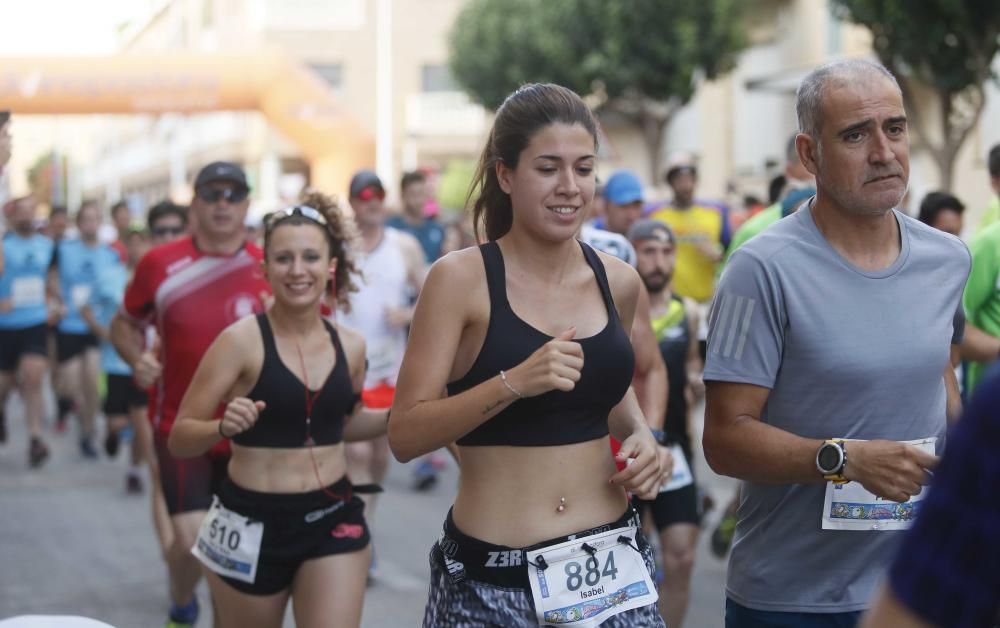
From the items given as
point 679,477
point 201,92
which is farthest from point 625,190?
point 201,92

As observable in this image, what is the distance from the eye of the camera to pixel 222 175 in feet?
20.4

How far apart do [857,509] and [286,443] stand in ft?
6.84

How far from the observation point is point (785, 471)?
3.09 m

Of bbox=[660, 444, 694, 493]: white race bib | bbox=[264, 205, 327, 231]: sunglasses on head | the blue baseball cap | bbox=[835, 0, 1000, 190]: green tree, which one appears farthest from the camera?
bbox=[835, 0, 1000, 190]: green tree

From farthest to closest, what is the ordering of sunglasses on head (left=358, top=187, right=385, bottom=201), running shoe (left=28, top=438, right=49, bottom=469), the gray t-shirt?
running shoe (left=28, top=438, right=49, bottom=469) → sunglasses on head (left=358, top=187, right=385, bottom=201) → the gray t-shirt

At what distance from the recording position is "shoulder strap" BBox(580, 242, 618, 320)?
11.0 feet

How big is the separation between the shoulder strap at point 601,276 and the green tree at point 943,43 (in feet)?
39.0

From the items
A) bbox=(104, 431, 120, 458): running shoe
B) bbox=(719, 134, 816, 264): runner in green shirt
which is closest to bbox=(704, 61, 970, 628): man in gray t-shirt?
bbox=(719, 134, 816, 264): runner in green shirt

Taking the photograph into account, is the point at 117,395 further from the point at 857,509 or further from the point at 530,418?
the point at 857,509

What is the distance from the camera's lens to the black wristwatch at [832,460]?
2975mm

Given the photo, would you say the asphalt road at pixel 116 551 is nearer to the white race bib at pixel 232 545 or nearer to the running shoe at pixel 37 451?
the running shoe at pixel 37 451

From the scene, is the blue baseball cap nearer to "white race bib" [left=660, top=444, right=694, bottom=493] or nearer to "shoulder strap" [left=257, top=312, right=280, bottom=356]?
"white race bib" [left=660, top=444, right=694, bottom=493]

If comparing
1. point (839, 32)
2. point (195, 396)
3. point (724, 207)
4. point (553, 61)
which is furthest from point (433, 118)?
point (195, 396)

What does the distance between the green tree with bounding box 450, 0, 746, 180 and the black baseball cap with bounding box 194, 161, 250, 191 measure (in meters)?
20.4
